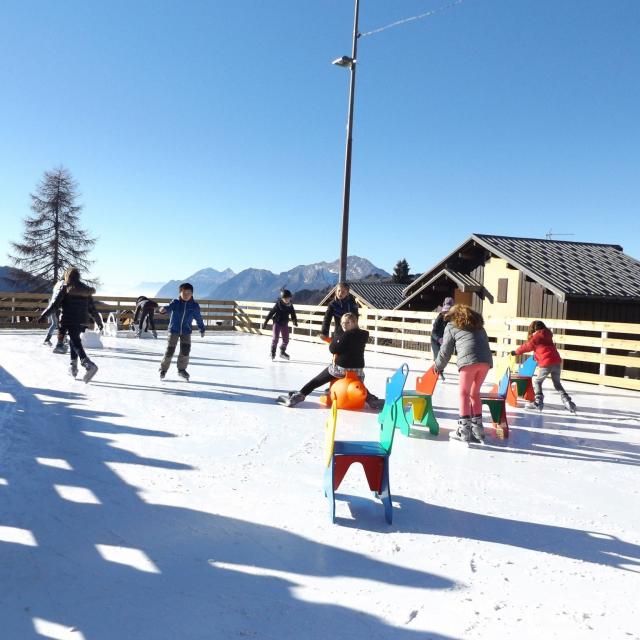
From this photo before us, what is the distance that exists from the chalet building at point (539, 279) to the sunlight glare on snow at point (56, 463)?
54.3ft

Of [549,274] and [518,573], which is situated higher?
[549,274]

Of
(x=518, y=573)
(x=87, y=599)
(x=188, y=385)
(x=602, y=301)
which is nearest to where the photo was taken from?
(x=87, y=599)

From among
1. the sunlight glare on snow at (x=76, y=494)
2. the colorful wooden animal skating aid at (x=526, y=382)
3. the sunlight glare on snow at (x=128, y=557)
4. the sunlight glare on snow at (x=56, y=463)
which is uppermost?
the colorful wooden animal skating aid at (x=526, y=382)

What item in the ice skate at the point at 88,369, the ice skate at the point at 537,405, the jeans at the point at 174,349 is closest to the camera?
the ice skate at the point at 537,405

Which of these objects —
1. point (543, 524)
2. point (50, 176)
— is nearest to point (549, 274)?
point (543, 524)

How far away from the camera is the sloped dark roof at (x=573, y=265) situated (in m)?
19.2

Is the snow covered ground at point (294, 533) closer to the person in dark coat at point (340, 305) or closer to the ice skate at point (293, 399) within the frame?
the ice skate at point (293, 399)

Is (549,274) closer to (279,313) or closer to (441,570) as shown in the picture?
(279,313)

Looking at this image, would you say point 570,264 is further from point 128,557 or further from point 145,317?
point 128,557

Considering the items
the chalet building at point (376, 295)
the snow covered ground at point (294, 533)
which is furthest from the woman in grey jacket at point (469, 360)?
the chalet building at point (376, 295)

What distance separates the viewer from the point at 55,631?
2393 millimetres

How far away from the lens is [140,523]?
3.50 metres

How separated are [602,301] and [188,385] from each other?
15372mm

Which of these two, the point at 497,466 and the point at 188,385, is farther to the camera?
the point at 188,385
